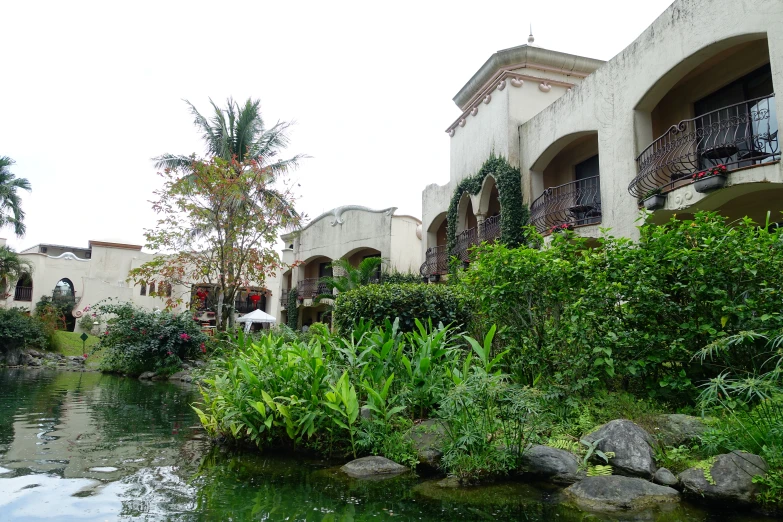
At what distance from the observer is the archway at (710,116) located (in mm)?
9180

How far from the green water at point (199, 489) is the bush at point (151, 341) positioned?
8.93 meters

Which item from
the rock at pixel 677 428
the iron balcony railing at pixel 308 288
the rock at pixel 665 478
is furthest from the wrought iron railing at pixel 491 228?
the iron balcony railing at pixel 308 288

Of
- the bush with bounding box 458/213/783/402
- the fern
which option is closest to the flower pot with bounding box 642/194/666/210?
the bush with bounding box 458/213/783/402

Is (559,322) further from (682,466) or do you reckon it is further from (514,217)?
(514,217)

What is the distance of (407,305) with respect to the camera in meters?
9.01

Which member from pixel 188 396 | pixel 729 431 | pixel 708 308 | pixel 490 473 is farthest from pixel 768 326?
pixel 188 396

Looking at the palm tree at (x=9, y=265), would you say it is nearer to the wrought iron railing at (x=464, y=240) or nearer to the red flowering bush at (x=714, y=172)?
the wrought iron railing at (x=464, y=240)

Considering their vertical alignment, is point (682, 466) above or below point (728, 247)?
below

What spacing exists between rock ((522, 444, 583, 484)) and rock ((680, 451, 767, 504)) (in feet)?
2.86

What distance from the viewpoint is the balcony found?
19172 mm

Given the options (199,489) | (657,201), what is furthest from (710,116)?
(199,489)

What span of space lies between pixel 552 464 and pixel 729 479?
4.45 feet

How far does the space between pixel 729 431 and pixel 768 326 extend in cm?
135

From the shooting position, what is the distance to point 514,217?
1462 cm
